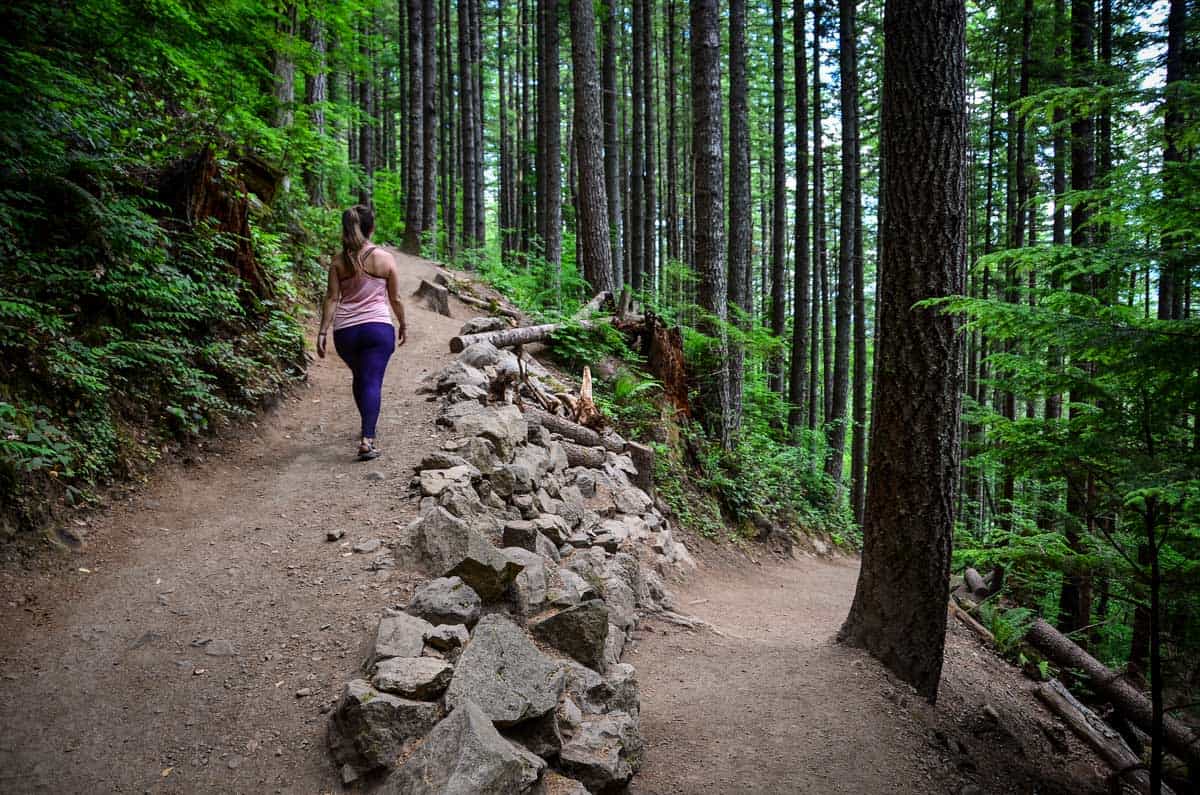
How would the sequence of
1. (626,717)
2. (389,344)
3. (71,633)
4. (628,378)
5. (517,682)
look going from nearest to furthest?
1. (517,682)
2. (71,633)
3. (626,717)
4. (389,344)
5. (628,378)

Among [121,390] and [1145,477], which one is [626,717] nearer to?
[1145,477]

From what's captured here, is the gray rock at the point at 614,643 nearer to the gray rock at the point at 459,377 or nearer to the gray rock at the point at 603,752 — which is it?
the gray rock at the point at 603,752

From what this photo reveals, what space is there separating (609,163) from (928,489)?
43.5 feet

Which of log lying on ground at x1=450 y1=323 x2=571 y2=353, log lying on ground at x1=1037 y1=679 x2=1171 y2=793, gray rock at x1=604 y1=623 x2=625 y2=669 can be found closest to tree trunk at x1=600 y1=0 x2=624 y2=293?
log lying on ground at x1=450 y1=323 x2=571 y2=353

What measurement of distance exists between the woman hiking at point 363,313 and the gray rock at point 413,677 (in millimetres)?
2842

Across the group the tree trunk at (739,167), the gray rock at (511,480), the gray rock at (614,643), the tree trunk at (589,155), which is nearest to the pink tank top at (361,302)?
the gray rock at (511,480)

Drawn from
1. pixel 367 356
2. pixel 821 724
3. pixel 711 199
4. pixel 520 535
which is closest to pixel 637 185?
pixel 711 199

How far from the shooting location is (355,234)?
18.1 feet

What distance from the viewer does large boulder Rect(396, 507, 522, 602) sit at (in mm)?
3807

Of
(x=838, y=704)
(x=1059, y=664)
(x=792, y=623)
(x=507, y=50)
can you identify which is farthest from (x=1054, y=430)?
(x=507, y=50)

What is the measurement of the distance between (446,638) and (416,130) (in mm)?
17027

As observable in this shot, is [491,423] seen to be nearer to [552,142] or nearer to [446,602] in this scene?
[446,602]

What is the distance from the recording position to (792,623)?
21.4 ft

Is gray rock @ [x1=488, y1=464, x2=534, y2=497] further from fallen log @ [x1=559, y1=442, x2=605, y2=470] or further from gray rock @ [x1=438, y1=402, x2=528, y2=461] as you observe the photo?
fallen log @ [x1=559, y1=442, x2=605, y2=470]
